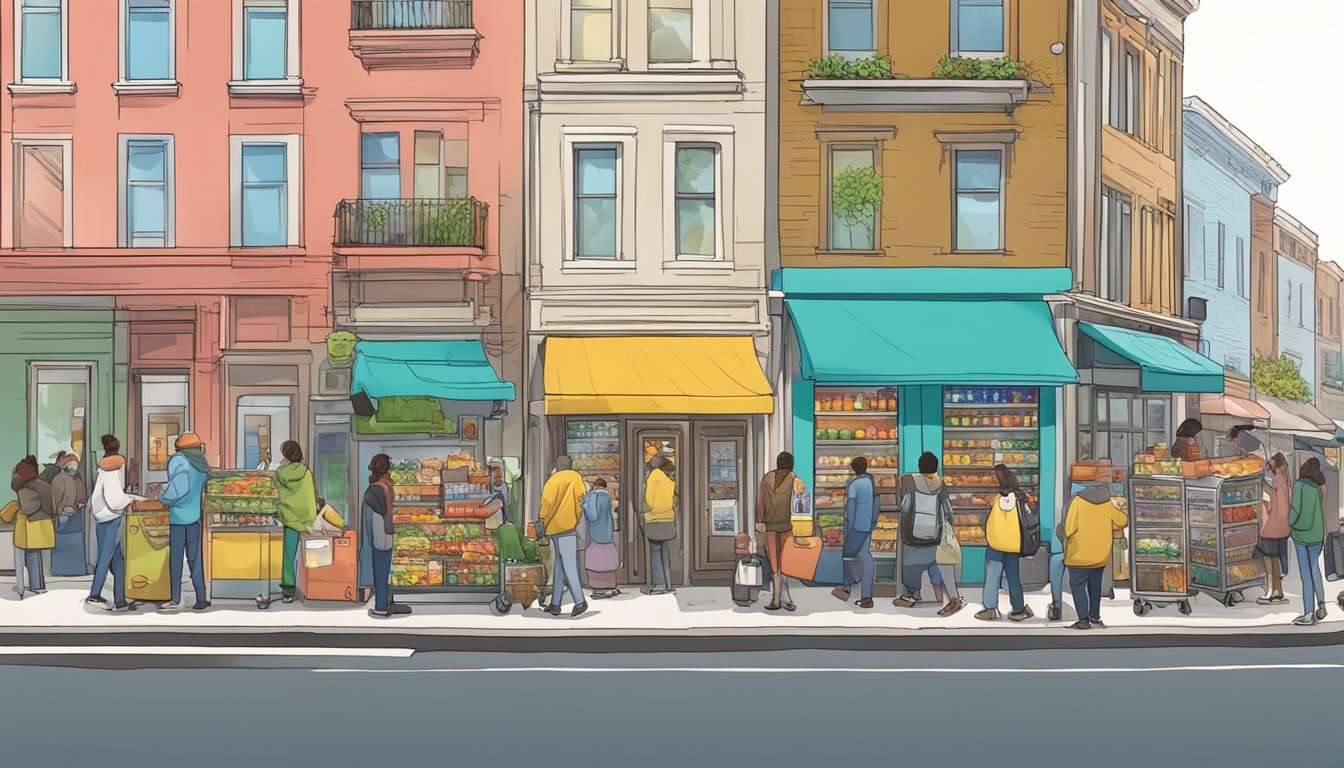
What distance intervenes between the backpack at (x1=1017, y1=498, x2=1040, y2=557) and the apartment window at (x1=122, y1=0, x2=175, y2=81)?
14.5 m

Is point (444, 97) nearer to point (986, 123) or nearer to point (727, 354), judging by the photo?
point (727, 354)

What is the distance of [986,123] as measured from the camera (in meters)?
21.4

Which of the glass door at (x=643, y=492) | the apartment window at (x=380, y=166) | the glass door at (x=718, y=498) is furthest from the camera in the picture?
the apartment window at (x=380, y=166)

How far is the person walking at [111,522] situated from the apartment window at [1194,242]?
→ 24.5 m

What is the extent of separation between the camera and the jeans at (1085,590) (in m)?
15.3

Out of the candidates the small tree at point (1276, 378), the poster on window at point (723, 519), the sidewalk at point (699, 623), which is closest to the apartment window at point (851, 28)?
the poster on window at point (723, 519)

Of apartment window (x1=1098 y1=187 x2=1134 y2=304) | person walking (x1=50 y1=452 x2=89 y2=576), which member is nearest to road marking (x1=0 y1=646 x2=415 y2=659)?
person walking (x1=50 y1=452 x2=89 y2=576)

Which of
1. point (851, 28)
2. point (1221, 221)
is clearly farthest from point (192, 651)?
point (1221, 221)

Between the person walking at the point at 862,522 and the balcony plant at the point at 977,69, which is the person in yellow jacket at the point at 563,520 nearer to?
the person walking at the point at 862,522

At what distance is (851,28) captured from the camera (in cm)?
2164

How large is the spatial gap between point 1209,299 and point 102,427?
2534 cm

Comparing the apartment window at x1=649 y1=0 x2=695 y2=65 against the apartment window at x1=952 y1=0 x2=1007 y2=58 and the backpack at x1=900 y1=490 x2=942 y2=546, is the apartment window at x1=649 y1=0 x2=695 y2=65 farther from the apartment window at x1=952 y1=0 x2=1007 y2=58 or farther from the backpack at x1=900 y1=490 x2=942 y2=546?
the backpack at x1=900 y1=490 x2=942 y2=546

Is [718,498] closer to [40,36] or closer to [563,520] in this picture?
[563,520]

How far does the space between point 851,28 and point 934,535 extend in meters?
8.63
